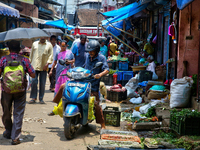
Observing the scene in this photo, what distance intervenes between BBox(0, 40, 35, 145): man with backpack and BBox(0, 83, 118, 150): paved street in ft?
0.87

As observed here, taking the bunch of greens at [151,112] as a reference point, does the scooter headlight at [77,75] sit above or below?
above

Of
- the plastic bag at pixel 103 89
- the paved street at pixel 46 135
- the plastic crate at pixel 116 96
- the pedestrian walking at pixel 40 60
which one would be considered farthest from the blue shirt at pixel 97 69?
the plastic crate at pixel 116 96

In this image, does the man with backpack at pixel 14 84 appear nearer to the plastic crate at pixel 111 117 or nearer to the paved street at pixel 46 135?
the paved street at pixel 46 135

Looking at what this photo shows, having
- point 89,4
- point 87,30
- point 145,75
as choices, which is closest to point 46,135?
point 145,75

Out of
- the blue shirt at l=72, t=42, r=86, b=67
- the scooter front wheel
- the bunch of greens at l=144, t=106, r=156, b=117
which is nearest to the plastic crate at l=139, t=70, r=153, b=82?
the blue shirt at l=72, t=42, r=86, b=67

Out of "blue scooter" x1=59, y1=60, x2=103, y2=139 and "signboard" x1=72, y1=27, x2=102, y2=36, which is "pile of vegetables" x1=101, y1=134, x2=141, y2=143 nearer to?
"blue scooter" x1=59, y1=60, x2=103, y2=139

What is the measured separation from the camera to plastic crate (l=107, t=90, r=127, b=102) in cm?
962

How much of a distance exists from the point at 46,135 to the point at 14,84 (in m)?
1.37

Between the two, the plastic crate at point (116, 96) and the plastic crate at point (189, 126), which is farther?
the plastic crate at point (116, 96)

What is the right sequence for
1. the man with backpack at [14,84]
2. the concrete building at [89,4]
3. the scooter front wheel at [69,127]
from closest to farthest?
the man with backpack at [14,84] < the scooter front wheel at [69,127] < the concrete building at [89,4]

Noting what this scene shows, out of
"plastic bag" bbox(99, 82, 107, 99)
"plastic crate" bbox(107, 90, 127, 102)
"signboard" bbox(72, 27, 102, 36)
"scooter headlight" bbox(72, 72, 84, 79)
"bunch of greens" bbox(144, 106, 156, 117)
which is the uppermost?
"signboard" bbox(72, 27, 102, 36)

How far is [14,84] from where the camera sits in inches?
179

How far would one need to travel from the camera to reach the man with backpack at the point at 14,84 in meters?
4.56

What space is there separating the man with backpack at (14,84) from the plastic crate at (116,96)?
5093 millimetres
